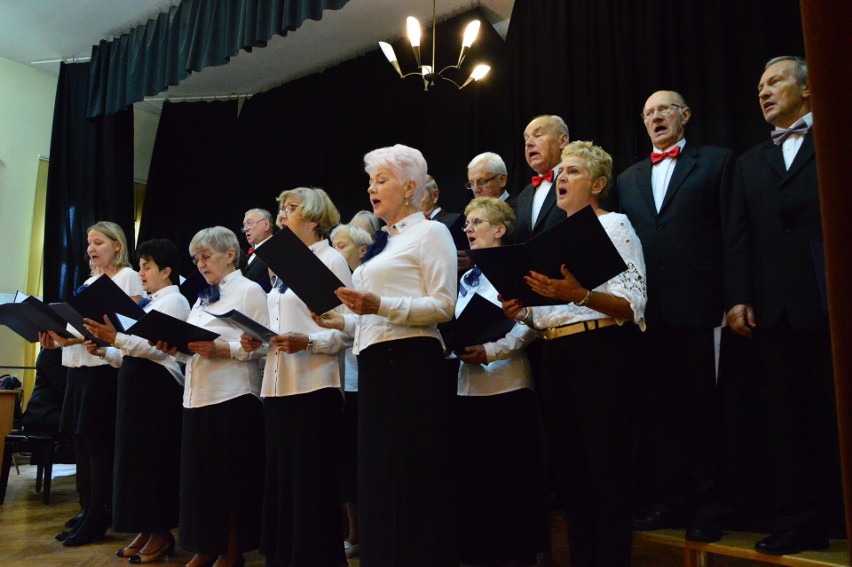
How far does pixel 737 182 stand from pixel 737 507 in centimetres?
121

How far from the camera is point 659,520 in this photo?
2.54m

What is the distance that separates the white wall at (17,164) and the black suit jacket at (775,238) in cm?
670

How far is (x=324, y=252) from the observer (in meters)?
2.87

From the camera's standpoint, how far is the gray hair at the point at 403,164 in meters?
2.47

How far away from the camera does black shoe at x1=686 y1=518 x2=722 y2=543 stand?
2.36m

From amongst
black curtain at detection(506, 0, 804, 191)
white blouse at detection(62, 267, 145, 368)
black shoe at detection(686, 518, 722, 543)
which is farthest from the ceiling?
black shoe at detection(686, 518, 722, 543)

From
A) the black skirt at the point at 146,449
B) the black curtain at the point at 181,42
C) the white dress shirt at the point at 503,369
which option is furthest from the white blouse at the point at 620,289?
the black curtain at the point at 181,42

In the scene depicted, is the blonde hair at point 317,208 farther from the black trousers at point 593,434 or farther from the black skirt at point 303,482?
the black trousers at point 593,434

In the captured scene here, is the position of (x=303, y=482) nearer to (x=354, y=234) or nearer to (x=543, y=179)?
(x=354, y=234)

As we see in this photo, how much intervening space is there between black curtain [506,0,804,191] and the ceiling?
1.09 m

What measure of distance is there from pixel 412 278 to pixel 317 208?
772 millimetres

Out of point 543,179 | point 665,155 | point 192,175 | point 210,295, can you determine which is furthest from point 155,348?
point 192,175

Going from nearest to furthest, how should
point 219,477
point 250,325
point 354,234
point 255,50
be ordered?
1. point 250,325
2. point 219,477
3. point 354,234
4. point 255,50

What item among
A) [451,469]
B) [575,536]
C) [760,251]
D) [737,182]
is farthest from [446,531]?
[737,182]
